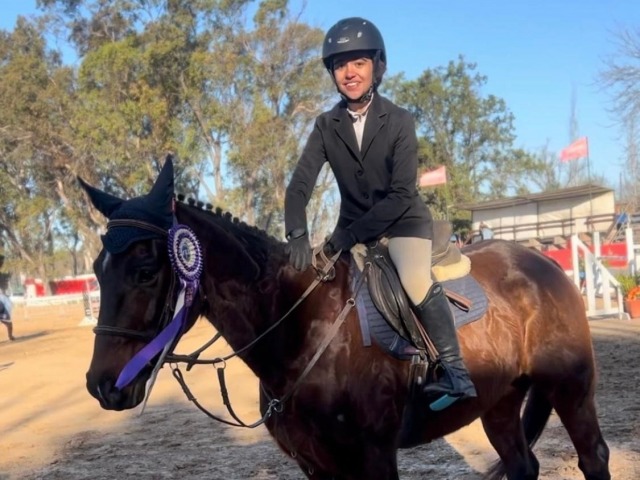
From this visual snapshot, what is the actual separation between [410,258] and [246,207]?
1378 inches

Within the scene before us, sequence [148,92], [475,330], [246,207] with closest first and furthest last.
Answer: [475,330] → [148,92] → [246,207]

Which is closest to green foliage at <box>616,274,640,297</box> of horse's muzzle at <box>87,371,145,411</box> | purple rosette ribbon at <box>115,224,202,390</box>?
purple rosette ribbon at <box>115,224,202,390</box>

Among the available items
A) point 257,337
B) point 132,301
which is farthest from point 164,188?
point 257,337

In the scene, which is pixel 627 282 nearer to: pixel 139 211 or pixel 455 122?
pixel 139 211

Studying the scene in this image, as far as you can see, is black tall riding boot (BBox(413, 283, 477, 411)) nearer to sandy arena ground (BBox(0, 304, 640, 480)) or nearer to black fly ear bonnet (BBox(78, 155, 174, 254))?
black fly ear bonnet (BBox(78, 155, 174, 254))

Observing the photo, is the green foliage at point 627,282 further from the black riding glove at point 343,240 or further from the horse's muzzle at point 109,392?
the horse's muzzle at point 109,392

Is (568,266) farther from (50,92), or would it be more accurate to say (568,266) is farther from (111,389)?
(50,92)

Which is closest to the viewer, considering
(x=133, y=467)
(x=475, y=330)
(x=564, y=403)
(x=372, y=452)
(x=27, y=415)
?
(x=372, y=452)

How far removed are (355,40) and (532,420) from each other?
297 centimetres

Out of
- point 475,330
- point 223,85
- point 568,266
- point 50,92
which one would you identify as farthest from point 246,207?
point 475,330

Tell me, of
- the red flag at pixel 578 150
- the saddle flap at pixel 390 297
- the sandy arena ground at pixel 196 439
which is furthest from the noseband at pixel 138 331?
the red flag at pixel 578 150

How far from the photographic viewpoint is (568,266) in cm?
2162

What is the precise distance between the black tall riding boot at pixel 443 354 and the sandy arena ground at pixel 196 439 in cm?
226

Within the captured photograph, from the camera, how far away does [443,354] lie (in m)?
3.36
